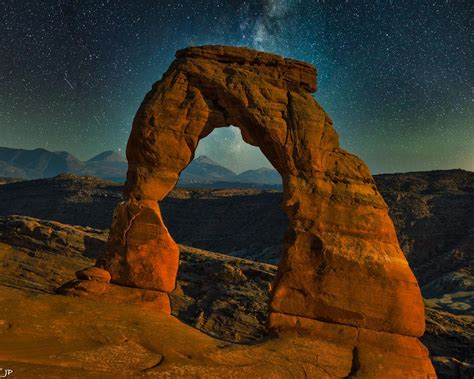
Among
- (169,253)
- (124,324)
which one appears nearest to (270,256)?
(169,253)

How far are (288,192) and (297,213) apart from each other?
0.66 meters

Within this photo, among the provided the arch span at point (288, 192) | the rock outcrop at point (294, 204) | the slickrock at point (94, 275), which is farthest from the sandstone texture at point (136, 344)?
the slickrock at point (94, 275)

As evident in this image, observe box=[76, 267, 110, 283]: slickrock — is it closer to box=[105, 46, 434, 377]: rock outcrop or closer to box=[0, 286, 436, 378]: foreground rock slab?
box=[105, 46, 434, 377]: rock outcrop

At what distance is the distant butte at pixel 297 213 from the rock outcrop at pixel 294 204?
0.03m

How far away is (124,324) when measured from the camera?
8.82 m

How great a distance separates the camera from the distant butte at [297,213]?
10.1 m

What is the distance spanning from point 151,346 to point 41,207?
79.2 m

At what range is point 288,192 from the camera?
11.2 metres

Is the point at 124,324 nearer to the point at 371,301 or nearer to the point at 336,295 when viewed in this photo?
the point at 336,295
